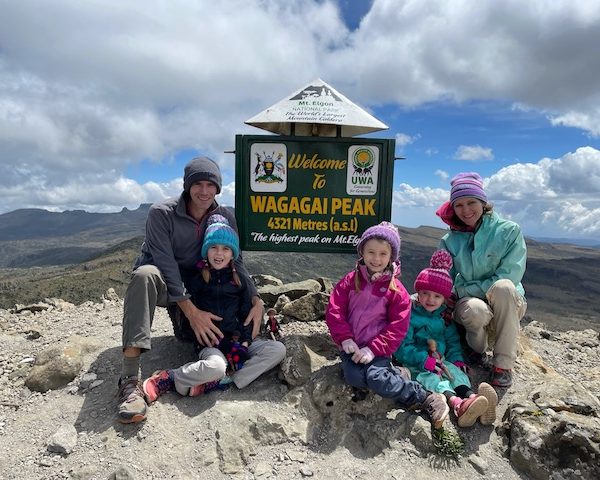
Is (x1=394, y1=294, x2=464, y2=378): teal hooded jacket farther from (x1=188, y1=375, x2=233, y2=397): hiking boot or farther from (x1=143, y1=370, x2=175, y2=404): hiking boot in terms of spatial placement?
(x1=143, y1=370, x2=175, y2=404): hiking boot

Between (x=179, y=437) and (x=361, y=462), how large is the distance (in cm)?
217

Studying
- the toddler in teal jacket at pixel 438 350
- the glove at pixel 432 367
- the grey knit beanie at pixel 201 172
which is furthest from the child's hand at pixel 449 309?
the grey knit beanie at pixel 201 172

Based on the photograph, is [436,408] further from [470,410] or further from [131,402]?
[131,402]

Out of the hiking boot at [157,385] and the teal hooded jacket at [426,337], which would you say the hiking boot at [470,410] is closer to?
the teal hooded jacket at [426,337]

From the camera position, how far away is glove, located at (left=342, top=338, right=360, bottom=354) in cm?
543

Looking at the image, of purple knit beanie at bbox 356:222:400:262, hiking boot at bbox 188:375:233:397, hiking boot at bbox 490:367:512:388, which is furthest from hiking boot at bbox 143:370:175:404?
hiking boot at bbox 490:367:512:388

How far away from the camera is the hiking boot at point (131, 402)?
16.4 feet

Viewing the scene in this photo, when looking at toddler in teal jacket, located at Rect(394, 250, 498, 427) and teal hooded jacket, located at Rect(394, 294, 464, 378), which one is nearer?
toddler in teal jacket, located at Rect(394, 250, 498, 427)

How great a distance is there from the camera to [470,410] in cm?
519

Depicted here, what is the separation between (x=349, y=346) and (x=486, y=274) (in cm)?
250

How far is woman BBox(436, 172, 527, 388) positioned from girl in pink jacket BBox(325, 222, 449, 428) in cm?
112

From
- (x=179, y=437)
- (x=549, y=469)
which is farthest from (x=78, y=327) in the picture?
(x=549, y=469)

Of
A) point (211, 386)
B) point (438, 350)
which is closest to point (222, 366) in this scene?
point (211, 386)

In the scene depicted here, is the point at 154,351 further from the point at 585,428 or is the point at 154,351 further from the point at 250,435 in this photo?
the point at 585,428
